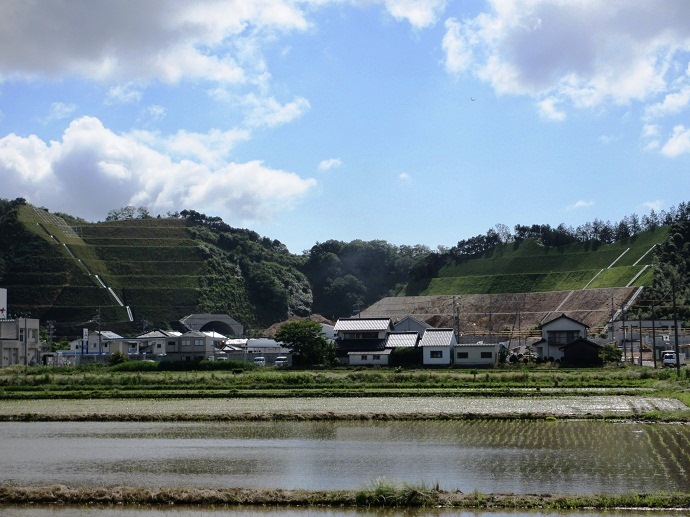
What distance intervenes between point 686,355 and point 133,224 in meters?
83.1

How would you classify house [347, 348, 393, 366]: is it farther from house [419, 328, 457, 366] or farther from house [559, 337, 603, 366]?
house [559, 337, 603, 366]

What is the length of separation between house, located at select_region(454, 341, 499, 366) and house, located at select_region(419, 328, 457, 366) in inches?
24.2

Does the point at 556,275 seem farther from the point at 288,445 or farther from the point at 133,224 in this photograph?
the point at 288,445

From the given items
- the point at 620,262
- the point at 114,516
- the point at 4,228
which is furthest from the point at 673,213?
the point at 114,516

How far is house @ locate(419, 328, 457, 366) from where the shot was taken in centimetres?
5472

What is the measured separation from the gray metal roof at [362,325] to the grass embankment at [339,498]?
44879 mm

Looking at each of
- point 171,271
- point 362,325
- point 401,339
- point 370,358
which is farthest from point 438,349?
point 171,271

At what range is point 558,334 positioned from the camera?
Answer: 59.3 metres

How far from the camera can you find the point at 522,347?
70.8 metres

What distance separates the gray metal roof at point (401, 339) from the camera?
2285 inches

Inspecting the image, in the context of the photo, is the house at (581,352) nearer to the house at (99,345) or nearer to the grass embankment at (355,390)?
the grass embankment at (355,390)

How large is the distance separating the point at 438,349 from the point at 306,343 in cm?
920

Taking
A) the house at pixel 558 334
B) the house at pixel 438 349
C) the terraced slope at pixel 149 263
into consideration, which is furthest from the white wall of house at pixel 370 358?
the terraced slope at pixel 149 263

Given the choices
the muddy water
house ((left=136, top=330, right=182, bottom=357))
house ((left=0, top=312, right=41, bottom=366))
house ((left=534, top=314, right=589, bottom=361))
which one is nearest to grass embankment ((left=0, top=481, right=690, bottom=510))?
the muddy water
